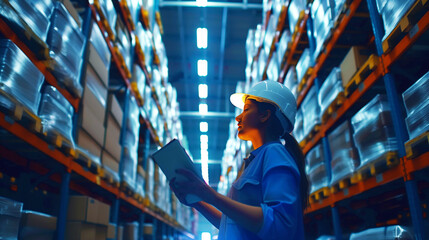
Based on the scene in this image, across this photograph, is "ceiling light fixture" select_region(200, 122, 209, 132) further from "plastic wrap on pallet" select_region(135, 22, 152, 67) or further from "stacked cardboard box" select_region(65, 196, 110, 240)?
"stacked cardboard box" select_region(65, 196, 110, 240)

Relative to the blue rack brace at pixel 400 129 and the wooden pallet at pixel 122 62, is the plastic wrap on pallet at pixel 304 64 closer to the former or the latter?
the blue rack brace at pixel 400 129

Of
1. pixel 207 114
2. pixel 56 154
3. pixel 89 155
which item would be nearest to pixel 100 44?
pixel 89 155

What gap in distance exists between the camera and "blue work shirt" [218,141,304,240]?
115cm

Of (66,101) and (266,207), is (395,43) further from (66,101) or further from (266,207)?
(66,101)

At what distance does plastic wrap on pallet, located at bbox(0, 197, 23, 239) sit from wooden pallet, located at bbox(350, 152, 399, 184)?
8.39 feet

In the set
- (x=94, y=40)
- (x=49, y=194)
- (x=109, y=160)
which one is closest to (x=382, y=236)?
(x=109, y=160)

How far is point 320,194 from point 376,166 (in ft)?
4.34

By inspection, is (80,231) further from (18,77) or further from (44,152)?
(18,77)

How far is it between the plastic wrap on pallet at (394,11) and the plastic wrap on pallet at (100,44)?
8.70ft

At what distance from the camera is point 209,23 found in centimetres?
1099

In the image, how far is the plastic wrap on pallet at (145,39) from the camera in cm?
567

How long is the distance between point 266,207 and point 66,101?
2.23 m

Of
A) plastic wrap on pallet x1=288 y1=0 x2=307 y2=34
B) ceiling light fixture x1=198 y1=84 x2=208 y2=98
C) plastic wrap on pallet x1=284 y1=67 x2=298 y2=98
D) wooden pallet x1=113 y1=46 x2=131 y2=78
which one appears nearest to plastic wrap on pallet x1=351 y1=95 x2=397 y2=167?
plastic wrap on pallet x1=284 y1=67 x2=298 y2=98

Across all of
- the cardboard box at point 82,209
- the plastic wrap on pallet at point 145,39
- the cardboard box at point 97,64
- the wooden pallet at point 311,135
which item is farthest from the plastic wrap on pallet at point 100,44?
the wooden pallet at point 311,135
